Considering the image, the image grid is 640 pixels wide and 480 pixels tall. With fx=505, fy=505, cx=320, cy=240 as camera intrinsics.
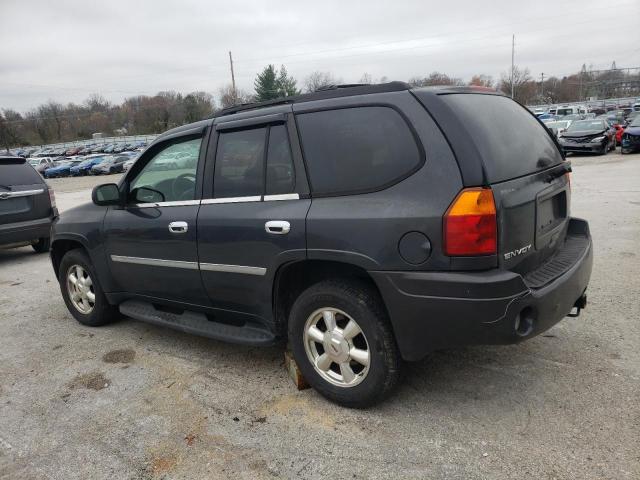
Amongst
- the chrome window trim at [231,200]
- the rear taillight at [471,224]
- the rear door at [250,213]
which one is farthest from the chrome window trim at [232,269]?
the rear taillight at [471,224]

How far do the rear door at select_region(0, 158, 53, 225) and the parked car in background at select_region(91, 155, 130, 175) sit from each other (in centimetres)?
3240

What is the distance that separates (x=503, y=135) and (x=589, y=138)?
20.1m

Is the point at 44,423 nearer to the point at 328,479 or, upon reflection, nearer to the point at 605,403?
the point at 328,479

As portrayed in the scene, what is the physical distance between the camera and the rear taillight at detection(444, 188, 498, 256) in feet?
8.20

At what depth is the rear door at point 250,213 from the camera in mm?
3104

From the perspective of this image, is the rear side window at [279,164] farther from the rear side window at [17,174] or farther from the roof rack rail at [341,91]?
the rear side window at [17,174]

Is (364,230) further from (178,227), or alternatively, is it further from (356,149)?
(178,227)

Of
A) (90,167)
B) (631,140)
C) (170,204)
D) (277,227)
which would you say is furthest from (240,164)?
(90,167)

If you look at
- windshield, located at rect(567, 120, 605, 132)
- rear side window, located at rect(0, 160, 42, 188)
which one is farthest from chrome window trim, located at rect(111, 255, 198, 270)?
windshield, located at rect(567, 120, 605, 132)

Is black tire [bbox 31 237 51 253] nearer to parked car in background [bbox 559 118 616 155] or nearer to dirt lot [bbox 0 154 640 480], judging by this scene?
dirt lot [bbox 0 154 640 480]

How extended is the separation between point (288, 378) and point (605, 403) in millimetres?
1974

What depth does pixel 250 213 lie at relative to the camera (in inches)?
129

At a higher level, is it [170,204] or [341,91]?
[341,91]

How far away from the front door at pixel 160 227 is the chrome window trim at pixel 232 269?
0.12 m
